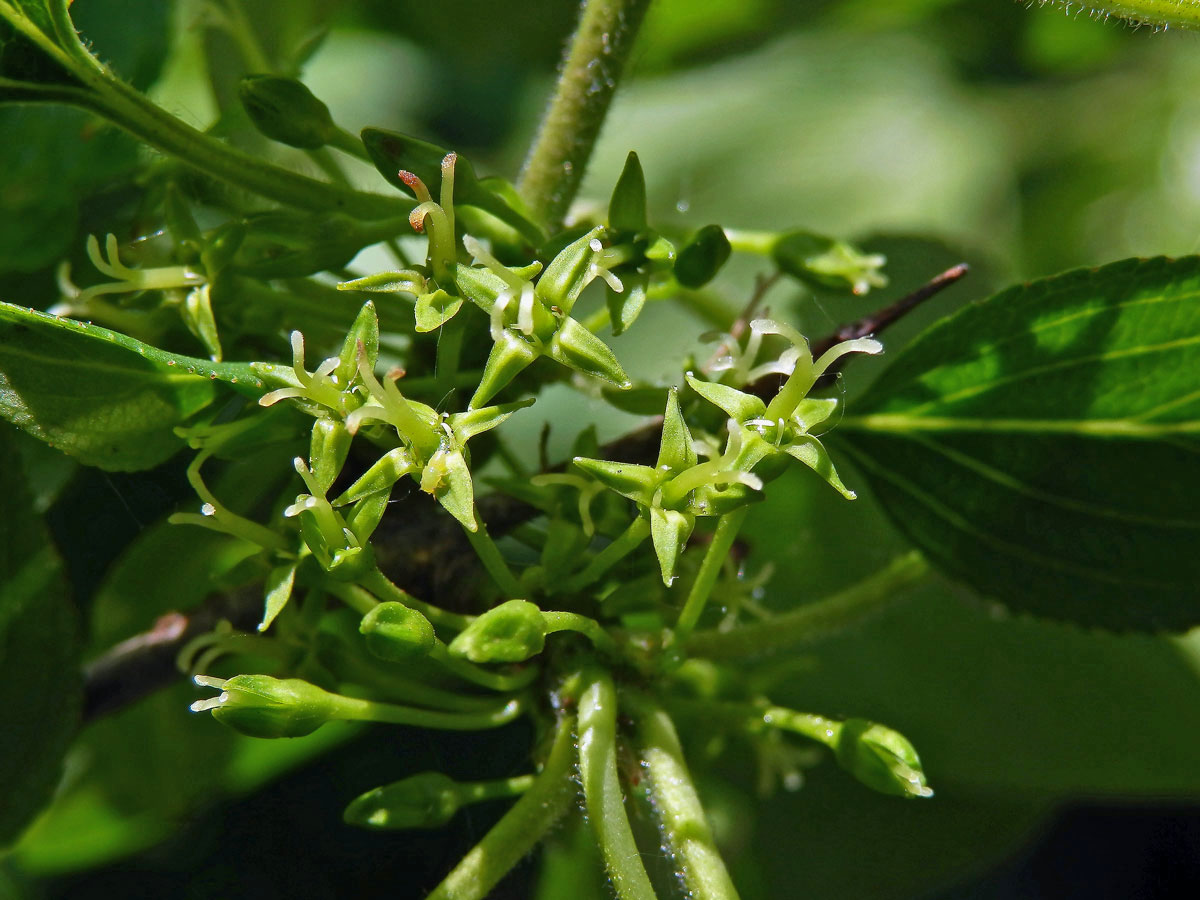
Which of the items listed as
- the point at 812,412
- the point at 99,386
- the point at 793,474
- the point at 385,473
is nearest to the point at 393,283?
the point at 385,473

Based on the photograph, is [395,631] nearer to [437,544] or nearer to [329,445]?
[329,445]

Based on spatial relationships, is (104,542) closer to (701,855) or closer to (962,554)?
(701,855)

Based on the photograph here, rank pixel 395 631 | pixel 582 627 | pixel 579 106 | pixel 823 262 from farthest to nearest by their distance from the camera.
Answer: pixel 823 262 → pixel 579 106 → pixel 582 627 → pixel 395 631

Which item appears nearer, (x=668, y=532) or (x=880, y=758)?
(x=668, y=532)

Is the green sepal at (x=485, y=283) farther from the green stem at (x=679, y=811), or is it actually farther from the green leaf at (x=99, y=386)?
the green stem at (x=679, y=811)

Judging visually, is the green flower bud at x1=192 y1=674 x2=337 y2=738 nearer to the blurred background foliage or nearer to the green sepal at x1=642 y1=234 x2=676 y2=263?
the blurred background foliage

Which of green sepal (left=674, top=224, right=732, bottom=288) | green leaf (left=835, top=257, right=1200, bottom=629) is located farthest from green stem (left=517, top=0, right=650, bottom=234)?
green leaf (left=835, top=257, right=1200, bottom=629)

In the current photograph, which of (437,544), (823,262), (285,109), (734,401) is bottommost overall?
(734,401)
